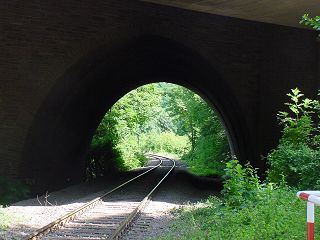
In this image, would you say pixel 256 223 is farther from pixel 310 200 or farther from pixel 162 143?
pixel 162 143

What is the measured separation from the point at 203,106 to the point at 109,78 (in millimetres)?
11844

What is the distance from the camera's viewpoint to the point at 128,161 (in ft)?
97.5

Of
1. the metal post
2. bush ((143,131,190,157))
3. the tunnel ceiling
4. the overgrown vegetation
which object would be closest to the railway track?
the overgrown vegetation

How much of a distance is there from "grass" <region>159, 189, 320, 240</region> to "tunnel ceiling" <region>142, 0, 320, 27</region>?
5774 mm

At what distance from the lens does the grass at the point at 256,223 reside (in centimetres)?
563

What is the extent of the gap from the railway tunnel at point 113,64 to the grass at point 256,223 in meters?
5.40

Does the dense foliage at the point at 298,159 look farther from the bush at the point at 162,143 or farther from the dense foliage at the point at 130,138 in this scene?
the bush at the point at 162,143

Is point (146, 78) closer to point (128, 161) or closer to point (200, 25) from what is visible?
point (200, 25)

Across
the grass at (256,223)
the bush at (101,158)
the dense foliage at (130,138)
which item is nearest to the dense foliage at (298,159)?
the grass at (256,223)

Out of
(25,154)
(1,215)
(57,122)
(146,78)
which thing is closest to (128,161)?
(146,78)

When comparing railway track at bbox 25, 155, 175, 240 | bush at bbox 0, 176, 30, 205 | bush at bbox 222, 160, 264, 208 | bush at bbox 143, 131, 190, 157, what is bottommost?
railway track at bbox 25, 155, 175, 240

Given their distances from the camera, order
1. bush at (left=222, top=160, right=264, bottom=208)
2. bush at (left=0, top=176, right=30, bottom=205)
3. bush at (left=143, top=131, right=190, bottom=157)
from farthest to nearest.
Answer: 1. bush at (left=143, top=131, right=190, bottom=157)
2. bush at (left=0, top=176, right=30, bottom=205)
3. bush at (left=222, top=160, right=264, bottom=208)

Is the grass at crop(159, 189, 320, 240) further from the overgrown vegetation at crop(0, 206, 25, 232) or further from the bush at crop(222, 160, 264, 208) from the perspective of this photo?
the overgrown vegetation at crop(0, 206, 25, 232)

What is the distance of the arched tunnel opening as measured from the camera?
502 inches
